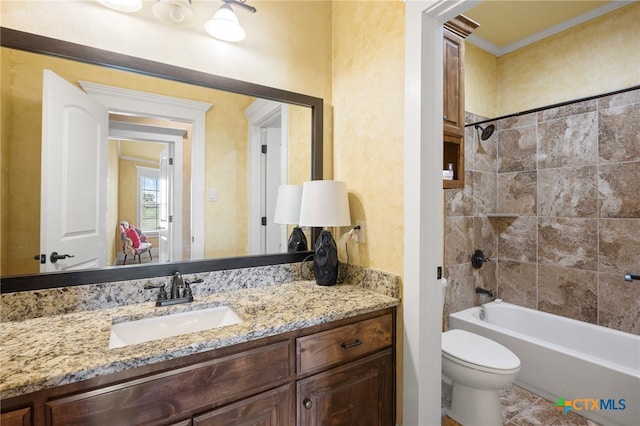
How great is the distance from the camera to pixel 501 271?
2.77 metres

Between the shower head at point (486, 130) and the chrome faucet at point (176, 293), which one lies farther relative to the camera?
the shower head at point (486, 130)

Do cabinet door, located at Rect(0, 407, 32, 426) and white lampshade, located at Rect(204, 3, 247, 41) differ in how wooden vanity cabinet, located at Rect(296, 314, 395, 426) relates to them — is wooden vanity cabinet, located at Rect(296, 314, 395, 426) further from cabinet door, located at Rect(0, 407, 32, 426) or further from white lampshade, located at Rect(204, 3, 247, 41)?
white lampshade, located at Rect(204, 3, 247, 41)

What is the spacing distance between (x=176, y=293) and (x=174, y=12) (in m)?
1.27

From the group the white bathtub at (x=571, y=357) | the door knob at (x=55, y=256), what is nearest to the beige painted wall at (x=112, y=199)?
the door knob at (x=55, y=256)

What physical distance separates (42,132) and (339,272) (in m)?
1.49

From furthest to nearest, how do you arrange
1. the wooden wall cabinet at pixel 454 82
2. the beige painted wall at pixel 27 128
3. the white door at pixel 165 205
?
1. the wooden wall cabinet at pixel 454 82
2. the white door at pixel 165 205
3. the beige painted wall at pixel 27 128

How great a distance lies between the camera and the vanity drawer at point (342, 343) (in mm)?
1124

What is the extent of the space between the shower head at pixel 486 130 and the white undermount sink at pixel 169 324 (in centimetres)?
254

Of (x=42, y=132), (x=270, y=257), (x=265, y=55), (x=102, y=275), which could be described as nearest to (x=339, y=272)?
(x=270, y=257)

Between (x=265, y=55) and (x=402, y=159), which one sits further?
(x=265, y=55)

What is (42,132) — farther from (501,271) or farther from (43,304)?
(501,271)

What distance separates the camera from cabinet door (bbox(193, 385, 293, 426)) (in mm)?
948

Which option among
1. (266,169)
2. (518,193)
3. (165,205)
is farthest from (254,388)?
(518,193)

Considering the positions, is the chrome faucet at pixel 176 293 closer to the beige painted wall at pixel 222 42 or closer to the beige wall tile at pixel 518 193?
the beige painted wall at pixel 222 42
